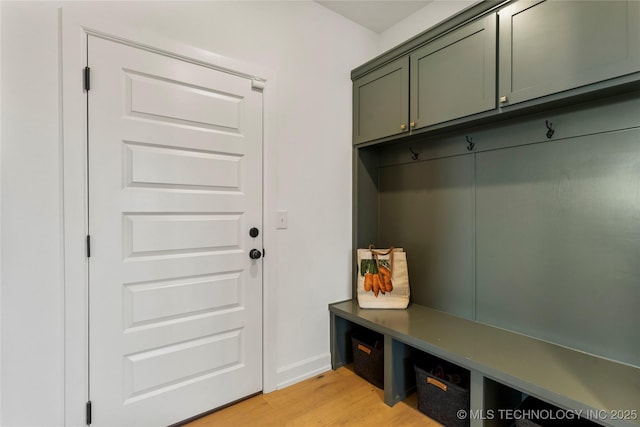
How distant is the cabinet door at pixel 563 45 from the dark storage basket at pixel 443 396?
4.92 ft

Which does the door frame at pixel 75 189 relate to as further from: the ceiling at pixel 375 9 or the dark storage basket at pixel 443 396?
the dark storage basket at pixel 443 396

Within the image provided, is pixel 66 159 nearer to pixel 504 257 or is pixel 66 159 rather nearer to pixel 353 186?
pixel 353 186

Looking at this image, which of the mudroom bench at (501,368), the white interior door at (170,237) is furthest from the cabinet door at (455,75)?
the mudroom bench at (501,368)

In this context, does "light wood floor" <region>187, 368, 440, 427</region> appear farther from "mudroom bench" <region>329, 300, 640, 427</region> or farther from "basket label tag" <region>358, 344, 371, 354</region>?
"basket label tag" <region>358, 344, 371, 354</region>

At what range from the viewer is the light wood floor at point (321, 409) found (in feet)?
5.59

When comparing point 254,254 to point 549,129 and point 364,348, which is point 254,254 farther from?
point 549,129

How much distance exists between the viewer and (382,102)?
7.24ft

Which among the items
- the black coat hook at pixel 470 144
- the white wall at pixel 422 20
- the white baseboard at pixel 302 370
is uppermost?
the white wall at pixel 422 20

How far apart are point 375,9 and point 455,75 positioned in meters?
0.96

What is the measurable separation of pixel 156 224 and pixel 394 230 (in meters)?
1.64

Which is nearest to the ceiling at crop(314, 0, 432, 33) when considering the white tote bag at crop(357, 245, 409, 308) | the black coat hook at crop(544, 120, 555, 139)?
the black coat hook at crop(544, 120, 555, 139)

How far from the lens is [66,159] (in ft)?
4.52

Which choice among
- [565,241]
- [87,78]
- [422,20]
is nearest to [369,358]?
[565,241]

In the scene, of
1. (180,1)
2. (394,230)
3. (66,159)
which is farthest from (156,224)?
(394,230)
